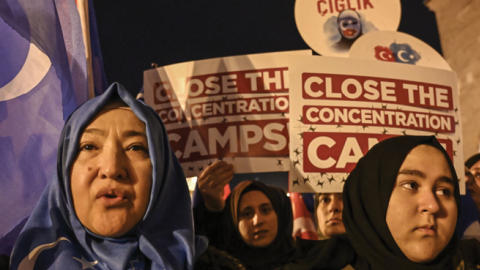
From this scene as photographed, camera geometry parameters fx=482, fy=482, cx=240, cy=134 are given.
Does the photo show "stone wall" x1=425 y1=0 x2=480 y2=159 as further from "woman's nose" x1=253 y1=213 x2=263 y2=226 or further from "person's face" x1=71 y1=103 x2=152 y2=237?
"person's face" x1=71 y1=103 x2=152 y2=237

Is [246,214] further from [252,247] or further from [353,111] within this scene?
[353,111]

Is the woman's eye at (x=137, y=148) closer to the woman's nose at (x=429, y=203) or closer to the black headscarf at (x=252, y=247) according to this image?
the woman's nose at (x=429, y=203)

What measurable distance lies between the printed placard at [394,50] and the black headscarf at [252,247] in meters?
0.91

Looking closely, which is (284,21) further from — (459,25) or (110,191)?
(110,191)

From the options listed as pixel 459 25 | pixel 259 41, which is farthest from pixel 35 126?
pixel 459 25

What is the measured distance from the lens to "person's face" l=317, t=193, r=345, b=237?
2717mm

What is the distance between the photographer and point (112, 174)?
54.9 inches

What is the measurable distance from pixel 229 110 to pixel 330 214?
0.93 metres

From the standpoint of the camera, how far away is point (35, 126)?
1778 millimetres

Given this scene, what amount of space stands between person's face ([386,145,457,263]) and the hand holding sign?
760mm

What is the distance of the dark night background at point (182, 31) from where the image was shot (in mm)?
2988

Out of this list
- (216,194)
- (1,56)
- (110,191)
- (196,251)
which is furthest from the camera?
(216,194)

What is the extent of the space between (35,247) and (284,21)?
8.05 feet

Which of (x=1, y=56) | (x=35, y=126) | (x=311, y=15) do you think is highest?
(x=311, y=15)
